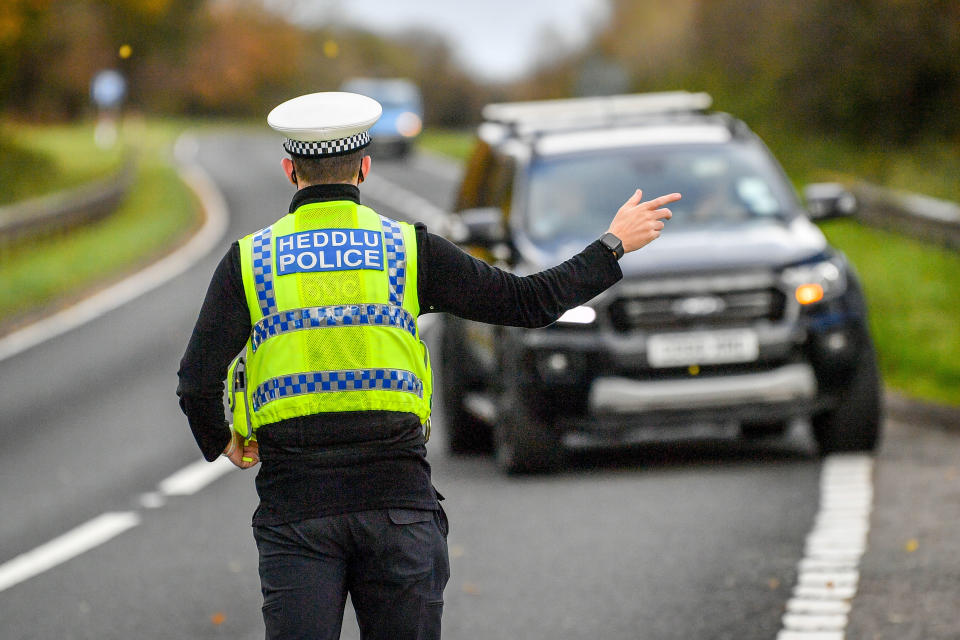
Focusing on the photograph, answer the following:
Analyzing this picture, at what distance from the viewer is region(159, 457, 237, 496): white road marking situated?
1104 centimetres

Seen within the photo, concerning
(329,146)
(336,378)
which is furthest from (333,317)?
(329,146)

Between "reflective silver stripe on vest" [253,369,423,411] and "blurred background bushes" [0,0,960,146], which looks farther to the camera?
"blurred background bushes" [0,0,960,146]

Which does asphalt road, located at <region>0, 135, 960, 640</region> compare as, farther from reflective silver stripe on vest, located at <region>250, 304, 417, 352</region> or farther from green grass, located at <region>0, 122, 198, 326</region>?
green grass, located at <region>0, 122, 198, 326</region>

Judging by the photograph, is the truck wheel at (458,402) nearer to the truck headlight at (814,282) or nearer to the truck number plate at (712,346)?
the truck number plate at (712,346)

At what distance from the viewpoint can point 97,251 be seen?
2886 cm

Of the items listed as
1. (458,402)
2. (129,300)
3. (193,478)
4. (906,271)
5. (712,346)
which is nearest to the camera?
(712,346)

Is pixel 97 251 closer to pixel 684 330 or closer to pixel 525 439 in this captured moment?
pixel 525 439

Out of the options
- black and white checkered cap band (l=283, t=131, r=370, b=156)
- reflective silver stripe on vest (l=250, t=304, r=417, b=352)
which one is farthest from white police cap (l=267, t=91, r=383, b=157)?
reflective silver stripe on vest (l=250, t=304, r=417, b=352)

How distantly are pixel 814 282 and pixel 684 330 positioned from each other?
2.58ft

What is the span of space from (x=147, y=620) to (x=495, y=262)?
4328mm

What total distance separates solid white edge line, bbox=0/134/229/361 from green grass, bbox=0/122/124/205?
3.77m

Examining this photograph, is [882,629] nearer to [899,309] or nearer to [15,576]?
[15,576]

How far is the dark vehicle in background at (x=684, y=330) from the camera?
10094mm

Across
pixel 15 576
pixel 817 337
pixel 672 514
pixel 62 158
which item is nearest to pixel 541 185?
pixel 817 337
